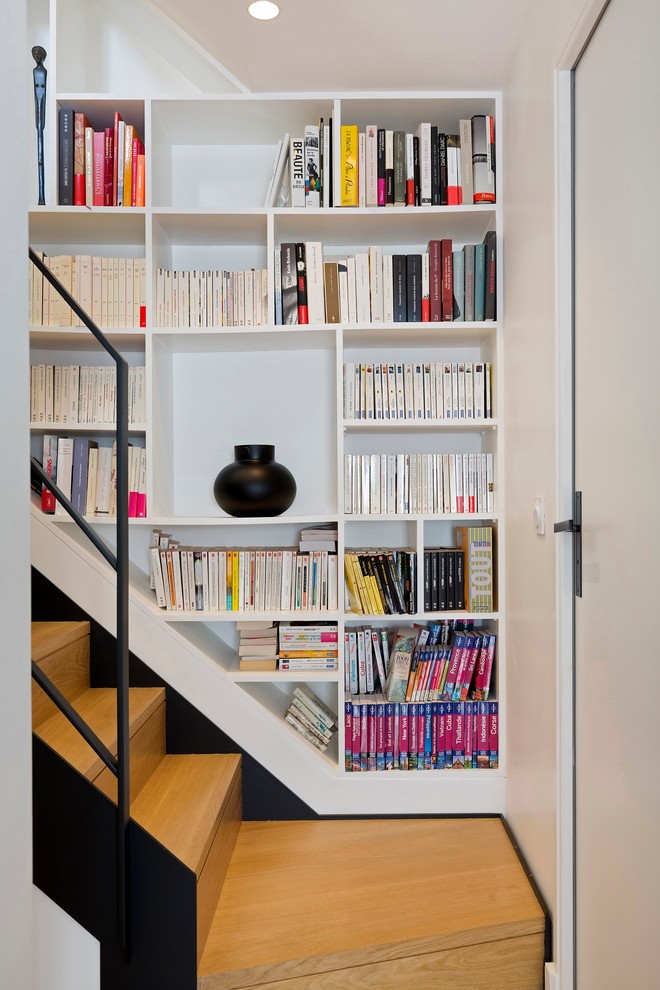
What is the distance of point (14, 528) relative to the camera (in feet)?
3.44

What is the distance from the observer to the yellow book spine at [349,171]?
2.31 m

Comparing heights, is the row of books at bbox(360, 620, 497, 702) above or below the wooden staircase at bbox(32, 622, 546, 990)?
above

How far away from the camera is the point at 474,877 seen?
195 cm

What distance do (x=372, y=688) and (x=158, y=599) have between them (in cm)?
80

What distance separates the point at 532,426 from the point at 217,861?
1490 millimetres

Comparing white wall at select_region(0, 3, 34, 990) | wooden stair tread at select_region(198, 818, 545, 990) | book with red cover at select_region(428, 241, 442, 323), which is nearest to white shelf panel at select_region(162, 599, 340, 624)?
wooden stair tread at select_region(198, 818, 545, 990)

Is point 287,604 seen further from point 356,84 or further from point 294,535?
point 356,84

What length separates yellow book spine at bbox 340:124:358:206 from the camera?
2307 millimetres

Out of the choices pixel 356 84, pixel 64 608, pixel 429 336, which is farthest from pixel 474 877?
pixel 356 84

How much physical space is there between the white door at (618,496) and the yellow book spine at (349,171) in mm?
860

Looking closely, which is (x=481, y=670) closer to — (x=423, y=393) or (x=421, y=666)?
(x=421, y=666)

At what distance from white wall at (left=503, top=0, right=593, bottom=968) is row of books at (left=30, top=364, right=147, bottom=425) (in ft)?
4.12

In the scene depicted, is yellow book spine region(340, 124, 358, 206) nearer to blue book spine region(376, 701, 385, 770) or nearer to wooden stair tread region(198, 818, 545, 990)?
blue book spine region(376, 701, 385, 770)

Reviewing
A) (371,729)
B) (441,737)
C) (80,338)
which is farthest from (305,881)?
(80,338)
